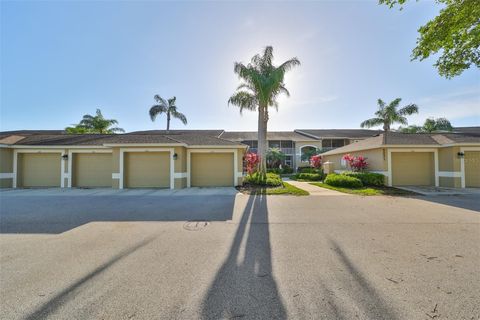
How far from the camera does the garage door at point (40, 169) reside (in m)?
12.8

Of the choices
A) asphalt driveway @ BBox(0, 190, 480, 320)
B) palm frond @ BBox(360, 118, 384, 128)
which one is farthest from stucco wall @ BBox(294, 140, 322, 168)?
asphalt driveway @ BBox(0, 190, 480, 320)

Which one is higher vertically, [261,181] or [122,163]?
[122,163]

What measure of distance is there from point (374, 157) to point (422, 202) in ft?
21.4

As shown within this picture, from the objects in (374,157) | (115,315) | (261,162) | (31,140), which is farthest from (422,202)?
(31,140)

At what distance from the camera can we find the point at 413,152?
1258 centimetres

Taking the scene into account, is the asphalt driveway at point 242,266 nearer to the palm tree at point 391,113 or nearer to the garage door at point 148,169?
the garage door at point 148,169

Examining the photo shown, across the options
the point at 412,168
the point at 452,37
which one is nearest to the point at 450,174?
the point at 412,168

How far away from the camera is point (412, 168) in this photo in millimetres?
12609

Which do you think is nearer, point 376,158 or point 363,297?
point 363,297

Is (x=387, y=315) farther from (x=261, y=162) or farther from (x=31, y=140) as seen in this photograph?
(x=31, y=140)

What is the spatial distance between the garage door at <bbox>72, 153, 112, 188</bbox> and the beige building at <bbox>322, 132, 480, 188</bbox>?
1790 cm

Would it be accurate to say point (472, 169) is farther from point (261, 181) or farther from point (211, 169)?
point (211, 169)

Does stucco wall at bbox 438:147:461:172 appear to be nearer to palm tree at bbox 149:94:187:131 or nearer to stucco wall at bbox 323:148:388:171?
stucco wall at bbox 323:148:388:171

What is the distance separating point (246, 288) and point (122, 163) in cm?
1210
